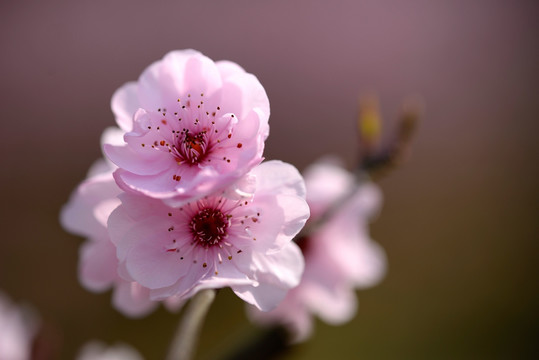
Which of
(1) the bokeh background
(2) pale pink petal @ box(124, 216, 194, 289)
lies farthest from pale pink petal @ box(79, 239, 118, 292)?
(1) the bokeh background

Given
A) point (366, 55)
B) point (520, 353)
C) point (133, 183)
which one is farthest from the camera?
point (366, 55)

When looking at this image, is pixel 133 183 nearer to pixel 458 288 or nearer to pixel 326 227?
pixel 326 227

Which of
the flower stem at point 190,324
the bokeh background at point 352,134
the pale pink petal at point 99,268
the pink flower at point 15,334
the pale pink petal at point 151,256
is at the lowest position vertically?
the bokeh background at point 352,134

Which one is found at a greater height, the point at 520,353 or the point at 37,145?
the point at 520,353

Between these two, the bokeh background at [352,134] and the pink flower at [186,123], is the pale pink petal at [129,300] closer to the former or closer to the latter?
the pink flower at [186,123]

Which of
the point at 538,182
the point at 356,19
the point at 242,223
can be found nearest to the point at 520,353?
the point at 538,182

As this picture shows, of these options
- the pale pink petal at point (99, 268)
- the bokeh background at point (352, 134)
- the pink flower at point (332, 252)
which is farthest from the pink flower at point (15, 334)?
the bokeh background at point (352, 134)

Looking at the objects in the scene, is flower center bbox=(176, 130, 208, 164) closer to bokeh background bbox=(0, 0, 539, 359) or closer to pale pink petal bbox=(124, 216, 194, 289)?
pale pink petal bbox=(124, 216, 194, 289)
